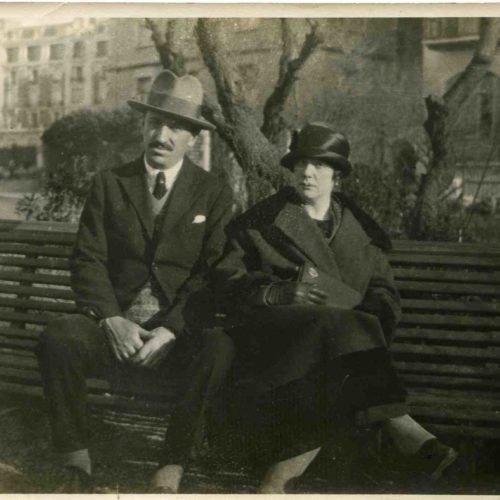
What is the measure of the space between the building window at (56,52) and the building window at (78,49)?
0.18 feet

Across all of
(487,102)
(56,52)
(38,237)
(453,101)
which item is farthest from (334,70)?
(38,237)

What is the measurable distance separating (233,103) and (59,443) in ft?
4.19

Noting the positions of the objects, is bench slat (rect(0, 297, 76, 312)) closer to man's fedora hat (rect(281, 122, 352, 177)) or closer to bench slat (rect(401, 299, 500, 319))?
man's fedora hat (rect(281, 122, 352, 177))

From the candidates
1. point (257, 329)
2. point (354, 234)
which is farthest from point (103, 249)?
point (354, 234)

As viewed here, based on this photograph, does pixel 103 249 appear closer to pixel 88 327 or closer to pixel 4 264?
pixel 88 327

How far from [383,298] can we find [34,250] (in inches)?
50.5

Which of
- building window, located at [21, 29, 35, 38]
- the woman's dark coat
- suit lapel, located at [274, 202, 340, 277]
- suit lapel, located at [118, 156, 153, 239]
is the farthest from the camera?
building window, located at [21, 29, 35, 38]

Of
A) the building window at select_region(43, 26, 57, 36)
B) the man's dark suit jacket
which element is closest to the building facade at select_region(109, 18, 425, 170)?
the building window at select_region(43, 26, 57, 36)

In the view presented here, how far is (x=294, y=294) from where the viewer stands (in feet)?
7.36

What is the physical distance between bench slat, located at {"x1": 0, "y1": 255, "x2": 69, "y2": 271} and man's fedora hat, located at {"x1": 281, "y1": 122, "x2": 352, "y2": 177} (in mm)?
894

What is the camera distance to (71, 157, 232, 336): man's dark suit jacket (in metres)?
2.34

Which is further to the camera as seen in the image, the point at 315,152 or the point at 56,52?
the point at 56,52

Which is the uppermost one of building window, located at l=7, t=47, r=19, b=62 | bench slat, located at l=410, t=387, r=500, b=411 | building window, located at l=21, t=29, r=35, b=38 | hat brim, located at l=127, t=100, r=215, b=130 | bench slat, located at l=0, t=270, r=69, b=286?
building window, located at l=21, t=29, r=35, b=38

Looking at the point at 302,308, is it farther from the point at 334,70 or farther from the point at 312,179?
the point at 334,70
